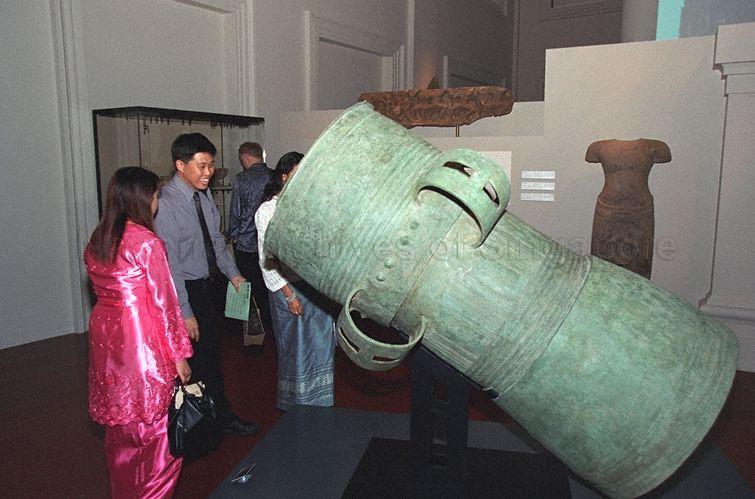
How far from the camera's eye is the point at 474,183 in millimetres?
1235

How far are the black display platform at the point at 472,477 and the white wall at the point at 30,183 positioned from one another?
374cm

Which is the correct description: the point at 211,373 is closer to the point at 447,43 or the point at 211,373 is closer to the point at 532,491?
the point at 532,491

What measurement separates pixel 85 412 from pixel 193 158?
69.2 inches

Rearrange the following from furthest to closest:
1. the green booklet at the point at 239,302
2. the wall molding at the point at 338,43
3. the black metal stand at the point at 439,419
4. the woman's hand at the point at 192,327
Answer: the wall molding at the point at 338,43
the green booklet at the point at 239,302
the woman's hand at the point at 192,327
the black metal stand at the point at 439,419

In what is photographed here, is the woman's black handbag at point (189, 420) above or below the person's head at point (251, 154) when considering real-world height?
below

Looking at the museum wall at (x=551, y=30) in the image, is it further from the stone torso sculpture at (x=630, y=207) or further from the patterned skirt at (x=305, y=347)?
the patterned skirt at (x=305, y=347)

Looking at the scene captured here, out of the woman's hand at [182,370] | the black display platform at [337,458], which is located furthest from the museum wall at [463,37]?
the woman's hand at [182,370]

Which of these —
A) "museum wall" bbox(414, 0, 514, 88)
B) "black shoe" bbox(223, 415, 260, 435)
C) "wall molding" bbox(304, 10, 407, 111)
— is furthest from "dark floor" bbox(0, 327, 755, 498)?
"museum wall" bbox(414, 0, 514, 88)

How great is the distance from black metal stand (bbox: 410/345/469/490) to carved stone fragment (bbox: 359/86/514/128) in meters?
3.79

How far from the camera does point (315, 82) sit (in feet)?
23.7

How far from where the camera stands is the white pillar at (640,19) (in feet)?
17.6

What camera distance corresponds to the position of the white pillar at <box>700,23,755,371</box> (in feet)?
13.0

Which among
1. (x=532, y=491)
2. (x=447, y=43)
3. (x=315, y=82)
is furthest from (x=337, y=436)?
(x=447, y=43)

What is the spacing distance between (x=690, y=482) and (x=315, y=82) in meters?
6.13
